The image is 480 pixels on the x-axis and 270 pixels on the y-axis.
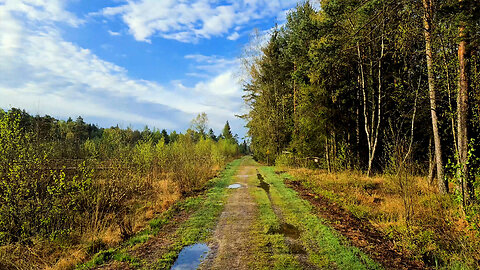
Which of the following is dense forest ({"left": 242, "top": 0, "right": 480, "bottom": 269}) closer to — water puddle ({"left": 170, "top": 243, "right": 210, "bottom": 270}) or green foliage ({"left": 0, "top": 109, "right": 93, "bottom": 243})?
water puddle ({"left": 170, "top": 243, "right": 210, "bottom": 270})

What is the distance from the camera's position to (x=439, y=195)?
24.2 ft

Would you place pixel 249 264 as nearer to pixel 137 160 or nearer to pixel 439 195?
pixel 439 195

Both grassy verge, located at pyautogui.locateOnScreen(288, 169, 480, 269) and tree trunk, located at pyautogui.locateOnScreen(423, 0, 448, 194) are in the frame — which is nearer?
grassy verge, located at pyautogui.locateOnScreen(288, 169, 480, 269)

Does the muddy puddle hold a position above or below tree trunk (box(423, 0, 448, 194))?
below

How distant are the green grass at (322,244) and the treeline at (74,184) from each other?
14.0 feet

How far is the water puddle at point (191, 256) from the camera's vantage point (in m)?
4.30

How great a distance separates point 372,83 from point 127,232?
14139 millimetres

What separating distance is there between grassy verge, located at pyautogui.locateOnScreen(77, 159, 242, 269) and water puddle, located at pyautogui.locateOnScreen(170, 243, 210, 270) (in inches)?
4.8

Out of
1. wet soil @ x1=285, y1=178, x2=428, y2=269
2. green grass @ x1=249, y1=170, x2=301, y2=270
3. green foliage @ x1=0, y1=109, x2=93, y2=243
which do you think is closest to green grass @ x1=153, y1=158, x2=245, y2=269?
green grass @ x1=249, y1=170, x2=301, y2=270

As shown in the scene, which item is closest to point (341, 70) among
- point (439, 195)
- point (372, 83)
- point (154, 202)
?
point (372, 83)

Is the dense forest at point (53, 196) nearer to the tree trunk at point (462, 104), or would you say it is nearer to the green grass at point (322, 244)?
the green grass at point (322, 244)

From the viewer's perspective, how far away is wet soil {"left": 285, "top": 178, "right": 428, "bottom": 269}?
14.2ft

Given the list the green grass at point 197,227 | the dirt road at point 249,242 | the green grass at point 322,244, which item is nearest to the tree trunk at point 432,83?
the dirt road at point 249,242

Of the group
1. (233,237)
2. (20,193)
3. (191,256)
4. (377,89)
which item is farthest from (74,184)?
(377,89)
